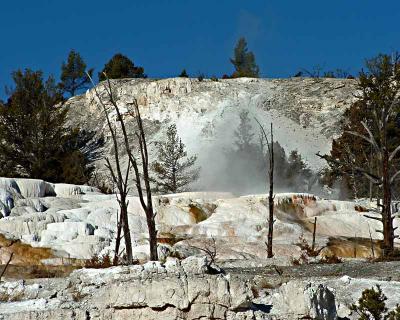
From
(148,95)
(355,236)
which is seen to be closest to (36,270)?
(355,236)

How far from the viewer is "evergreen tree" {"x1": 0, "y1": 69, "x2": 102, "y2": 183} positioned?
48.0 m

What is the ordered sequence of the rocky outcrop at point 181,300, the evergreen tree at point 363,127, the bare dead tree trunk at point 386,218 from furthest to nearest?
the evergreen tree at point 363,127 < the bare dead tree trunk at point 386,218 < the rocky outcrop at point 181,300

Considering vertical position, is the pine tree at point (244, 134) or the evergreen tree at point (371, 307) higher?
the pine tree at point (244, 134)

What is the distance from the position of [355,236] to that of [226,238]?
5.75m

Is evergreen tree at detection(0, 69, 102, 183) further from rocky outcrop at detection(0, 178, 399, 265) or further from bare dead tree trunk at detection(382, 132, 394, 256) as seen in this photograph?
bare dead tree trunk at detection(382, 132, 394, 256)

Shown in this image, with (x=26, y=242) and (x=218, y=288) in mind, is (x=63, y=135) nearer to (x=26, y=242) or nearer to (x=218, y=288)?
(x=26, y=242)

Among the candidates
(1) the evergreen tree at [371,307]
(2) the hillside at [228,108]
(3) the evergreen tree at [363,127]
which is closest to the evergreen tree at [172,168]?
(2) the hillside at [228,108]

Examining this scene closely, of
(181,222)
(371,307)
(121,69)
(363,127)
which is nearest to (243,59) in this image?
(121,69)

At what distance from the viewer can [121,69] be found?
228ft

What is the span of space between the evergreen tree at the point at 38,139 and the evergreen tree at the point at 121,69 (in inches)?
514

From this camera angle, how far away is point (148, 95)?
59.0m

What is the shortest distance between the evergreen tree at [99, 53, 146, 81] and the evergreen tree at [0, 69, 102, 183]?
13.0m

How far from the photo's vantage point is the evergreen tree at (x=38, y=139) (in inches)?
1890

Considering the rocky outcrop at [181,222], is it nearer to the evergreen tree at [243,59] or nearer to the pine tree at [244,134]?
the pine tree at [244,134]
